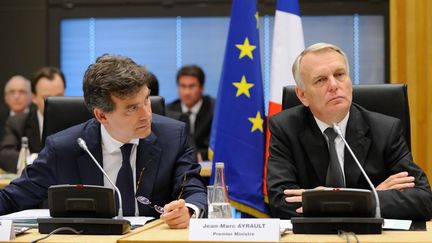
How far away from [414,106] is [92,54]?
190 inches

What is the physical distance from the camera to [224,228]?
7.75ft

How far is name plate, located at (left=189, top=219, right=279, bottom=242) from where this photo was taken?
7.64 feet

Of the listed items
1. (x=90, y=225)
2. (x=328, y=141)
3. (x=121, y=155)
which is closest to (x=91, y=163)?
(x=121, y=155)

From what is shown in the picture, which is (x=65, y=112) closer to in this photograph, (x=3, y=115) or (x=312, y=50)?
(x=312, y=50)

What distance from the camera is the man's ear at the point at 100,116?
10.5 ft

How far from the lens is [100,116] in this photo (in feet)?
10.6

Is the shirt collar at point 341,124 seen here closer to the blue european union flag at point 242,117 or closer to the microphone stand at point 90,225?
the microphone stand at point 90,225

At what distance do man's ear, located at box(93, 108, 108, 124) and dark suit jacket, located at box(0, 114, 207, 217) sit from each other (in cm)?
8

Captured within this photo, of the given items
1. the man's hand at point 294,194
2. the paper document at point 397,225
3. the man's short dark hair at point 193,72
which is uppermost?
the man's short dark hair at point 193,72

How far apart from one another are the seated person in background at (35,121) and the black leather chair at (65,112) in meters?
2.56

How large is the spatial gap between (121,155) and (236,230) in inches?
42.5

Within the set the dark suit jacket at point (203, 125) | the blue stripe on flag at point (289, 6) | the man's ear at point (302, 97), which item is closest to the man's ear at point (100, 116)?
the man's ear at point (302, 97)

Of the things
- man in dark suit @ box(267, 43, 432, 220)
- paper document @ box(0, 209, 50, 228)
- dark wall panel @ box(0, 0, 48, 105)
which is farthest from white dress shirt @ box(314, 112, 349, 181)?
dark wall panel @ box(0, 0, 48, 105)

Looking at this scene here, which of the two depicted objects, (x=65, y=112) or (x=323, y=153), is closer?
(x=323, y=153)
